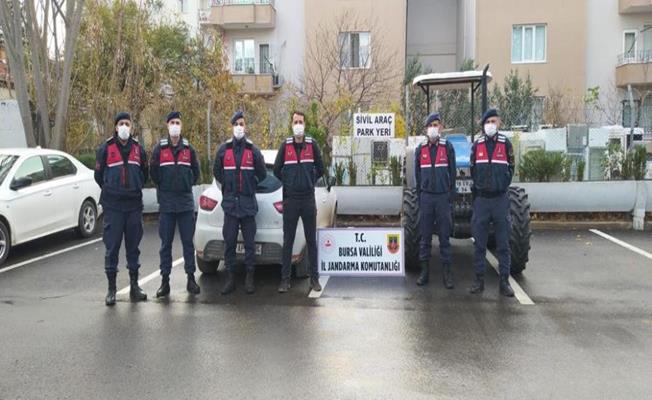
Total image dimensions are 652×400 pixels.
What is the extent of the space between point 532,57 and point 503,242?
21.7 m

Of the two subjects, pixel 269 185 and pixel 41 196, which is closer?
pixel 269 185

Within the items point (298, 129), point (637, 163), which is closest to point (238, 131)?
point (298, 129)

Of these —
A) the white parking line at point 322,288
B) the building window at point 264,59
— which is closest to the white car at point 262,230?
the white parking line at point 322,288

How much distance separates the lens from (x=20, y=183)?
365 inches

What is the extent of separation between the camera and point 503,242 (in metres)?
7.04

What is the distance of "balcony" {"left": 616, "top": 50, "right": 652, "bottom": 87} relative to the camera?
25.2 metres

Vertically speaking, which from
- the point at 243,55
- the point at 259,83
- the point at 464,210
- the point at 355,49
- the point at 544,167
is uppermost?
the point at 243,55

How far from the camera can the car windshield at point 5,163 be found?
925 cm

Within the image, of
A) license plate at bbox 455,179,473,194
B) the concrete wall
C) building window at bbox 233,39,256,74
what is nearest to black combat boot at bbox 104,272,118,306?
license plate at bbox 455,179,473,194

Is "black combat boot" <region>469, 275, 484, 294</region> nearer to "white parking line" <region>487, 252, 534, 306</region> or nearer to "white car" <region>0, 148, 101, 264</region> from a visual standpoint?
"white parking line" <region>487, 252, 534, 306</region>

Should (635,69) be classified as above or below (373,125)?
above

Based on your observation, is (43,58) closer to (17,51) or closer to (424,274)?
(17,51)

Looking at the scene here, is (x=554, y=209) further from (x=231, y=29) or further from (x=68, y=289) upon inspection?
(x=231, y=29)

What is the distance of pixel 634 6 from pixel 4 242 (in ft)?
84.5
